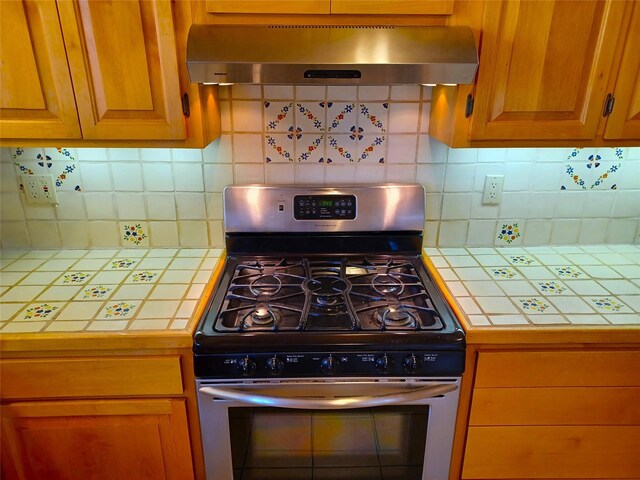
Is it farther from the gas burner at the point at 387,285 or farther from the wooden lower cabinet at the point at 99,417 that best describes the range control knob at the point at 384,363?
the wooden lower cabinet at the point at 99,417

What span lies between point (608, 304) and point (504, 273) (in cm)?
31

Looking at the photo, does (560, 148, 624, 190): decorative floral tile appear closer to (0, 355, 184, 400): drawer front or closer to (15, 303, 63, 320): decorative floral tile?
(0, 355, 184, 400): drawer front

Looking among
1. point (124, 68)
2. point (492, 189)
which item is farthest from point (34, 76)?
point (492, 189)

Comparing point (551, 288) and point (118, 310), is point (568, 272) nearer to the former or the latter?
point (551, 288)

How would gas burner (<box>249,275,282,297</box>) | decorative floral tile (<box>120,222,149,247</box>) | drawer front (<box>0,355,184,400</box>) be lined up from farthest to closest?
decorative floral tile (<box>120,222,149,247</box>) → gas burner (<box>249,275,282,297</box>) → drawer front (<box>0,355,184,400</box>)

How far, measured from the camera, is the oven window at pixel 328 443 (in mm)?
1290

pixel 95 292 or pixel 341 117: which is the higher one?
pixel 341 117

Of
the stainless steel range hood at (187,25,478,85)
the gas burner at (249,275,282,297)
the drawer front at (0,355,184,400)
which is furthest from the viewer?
the gas burner at (249,275,282,297)

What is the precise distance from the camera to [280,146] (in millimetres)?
1628

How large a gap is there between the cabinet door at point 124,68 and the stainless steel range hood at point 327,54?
0.12m

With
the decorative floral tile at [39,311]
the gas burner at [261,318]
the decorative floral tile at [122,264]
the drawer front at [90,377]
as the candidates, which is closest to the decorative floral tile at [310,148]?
the gas burner at [261,318]

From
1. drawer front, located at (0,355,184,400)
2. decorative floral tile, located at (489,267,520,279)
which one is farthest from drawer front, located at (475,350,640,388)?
drawer front, located at (0,355,184,400)

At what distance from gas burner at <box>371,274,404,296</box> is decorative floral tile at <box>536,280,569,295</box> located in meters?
0.44

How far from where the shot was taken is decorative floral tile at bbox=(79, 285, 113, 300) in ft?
4.58
